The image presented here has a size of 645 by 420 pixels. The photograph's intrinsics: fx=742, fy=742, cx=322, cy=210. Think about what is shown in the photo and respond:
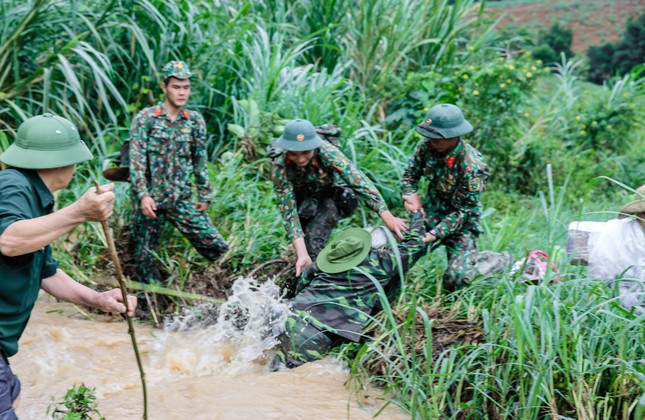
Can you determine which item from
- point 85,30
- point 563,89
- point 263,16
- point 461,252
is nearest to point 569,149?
point 563,89

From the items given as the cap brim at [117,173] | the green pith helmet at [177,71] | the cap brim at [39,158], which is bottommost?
the cap brim at [117,173]

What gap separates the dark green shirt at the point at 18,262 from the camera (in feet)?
8.46

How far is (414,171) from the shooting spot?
16.1 feet

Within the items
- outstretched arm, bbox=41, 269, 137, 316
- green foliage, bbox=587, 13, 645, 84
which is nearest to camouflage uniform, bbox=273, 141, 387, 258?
outstretched arm, bbox=41, 269, 137, 316

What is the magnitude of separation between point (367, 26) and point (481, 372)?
212 inches

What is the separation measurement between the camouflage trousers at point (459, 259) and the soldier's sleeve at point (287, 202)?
0.91 metres

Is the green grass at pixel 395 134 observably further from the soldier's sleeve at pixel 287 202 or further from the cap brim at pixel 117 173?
the soldier's sleeve at pixel 287 202

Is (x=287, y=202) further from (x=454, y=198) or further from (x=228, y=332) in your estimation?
(x=454, y=198)

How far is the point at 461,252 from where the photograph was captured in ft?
15.1

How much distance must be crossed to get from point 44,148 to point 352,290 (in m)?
2.25

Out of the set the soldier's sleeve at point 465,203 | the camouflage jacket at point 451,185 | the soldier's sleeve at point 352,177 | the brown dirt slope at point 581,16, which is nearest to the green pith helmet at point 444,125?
the camouflage jacket at point 451,185

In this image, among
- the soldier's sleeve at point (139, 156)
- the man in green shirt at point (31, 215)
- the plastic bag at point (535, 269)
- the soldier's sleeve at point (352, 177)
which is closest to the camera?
the man in green shirt at point (31, 215)

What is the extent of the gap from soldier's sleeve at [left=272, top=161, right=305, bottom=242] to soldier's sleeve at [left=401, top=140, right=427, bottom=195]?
74 centimetres

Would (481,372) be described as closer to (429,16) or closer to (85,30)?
(85,30)
